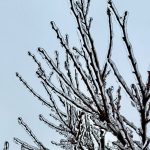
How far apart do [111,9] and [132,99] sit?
80cm

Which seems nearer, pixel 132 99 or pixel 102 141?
pixel 132 99

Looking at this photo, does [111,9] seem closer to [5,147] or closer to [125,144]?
[125,144]

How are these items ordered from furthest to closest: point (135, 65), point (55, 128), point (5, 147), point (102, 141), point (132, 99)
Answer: point (55, 128)
point (5, 147)
point (102, 141)
point (132, 99)
point (135, 65)

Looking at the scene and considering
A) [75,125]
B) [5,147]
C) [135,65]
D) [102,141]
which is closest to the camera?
[135,65]

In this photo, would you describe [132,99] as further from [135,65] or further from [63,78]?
[63,78]

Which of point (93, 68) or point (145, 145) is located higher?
point (93, 68)

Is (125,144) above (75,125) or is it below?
Result: below

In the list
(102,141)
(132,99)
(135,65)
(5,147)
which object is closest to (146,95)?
(132,99)

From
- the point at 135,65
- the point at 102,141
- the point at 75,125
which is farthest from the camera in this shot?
the point at 75,125

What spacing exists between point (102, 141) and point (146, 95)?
742 mm

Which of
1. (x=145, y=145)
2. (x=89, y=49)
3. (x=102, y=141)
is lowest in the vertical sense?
(x=145, y=145)

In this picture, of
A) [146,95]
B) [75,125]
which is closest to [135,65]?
[146,95]

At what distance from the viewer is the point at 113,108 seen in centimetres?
281

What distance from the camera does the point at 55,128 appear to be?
194 inches
